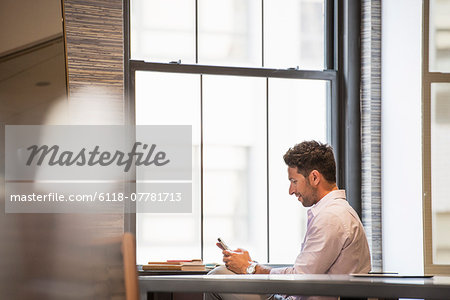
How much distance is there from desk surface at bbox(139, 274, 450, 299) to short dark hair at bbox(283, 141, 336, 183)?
1293 millimetres

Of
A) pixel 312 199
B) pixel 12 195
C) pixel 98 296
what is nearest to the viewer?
pixel 98 296

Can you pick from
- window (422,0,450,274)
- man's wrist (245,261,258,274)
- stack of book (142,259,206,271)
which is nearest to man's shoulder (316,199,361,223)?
man's wrist (245,261,258,274)

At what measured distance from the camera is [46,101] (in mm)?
697

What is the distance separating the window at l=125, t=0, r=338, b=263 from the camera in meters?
3.76

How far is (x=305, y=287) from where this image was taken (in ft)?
4.44

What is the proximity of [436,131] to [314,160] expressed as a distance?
124cm

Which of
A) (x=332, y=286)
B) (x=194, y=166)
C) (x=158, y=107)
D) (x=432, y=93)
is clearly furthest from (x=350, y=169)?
(x=332, y=286)

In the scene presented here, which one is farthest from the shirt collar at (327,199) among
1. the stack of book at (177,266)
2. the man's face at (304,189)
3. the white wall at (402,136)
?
the white wall at (402,136)

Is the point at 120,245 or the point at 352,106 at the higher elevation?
the point at 352,106

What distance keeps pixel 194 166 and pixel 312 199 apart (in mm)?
1258

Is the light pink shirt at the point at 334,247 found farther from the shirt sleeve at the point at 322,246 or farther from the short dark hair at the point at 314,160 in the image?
the short dark hair at the point at 314,160

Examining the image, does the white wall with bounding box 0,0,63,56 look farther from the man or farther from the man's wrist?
the man's wrist

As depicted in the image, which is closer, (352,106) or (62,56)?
(62,56)

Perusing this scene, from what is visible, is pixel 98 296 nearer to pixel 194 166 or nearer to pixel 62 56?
pixel 62 56
